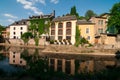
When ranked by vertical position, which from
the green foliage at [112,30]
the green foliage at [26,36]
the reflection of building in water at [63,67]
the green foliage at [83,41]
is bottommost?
the reflection of building in water at [63,67]

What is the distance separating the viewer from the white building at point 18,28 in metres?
85.5

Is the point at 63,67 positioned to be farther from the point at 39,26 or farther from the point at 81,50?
the point at 39,26

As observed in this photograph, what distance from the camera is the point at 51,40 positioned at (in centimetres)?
6881

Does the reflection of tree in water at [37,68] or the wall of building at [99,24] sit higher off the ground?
the wall of building at [99,24]

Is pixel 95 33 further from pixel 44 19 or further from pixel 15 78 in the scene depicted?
pixel 15 78

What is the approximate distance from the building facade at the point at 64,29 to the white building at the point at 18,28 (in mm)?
18685

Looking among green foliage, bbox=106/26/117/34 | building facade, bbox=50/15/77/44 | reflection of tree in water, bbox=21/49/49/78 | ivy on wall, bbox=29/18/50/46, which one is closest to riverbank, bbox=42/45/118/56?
building facade, bbox=50/15/77/44

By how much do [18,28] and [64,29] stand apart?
2831 centimetres

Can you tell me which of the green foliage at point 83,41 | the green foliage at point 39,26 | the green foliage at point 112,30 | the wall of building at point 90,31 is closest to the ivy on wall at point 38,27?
the green foliage at point 39,26

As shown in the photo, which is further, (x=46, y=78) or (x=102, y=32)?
(x=102, y=32)

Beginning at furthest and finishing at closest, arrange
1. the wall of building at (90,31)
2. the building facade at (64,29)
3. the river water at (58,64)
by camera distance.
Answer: the building facade at (64,29), the wall of building at (90,31), the river water at (58,64)

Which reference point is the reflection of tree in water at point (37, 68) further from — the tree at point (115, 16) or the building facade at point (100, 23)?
the building facade at point (100, 23)

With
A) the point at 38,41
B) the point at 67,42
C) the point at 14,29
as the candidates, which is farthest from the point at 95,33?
the point at 14,29

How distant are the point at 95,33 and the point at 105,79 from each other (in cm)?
5241
